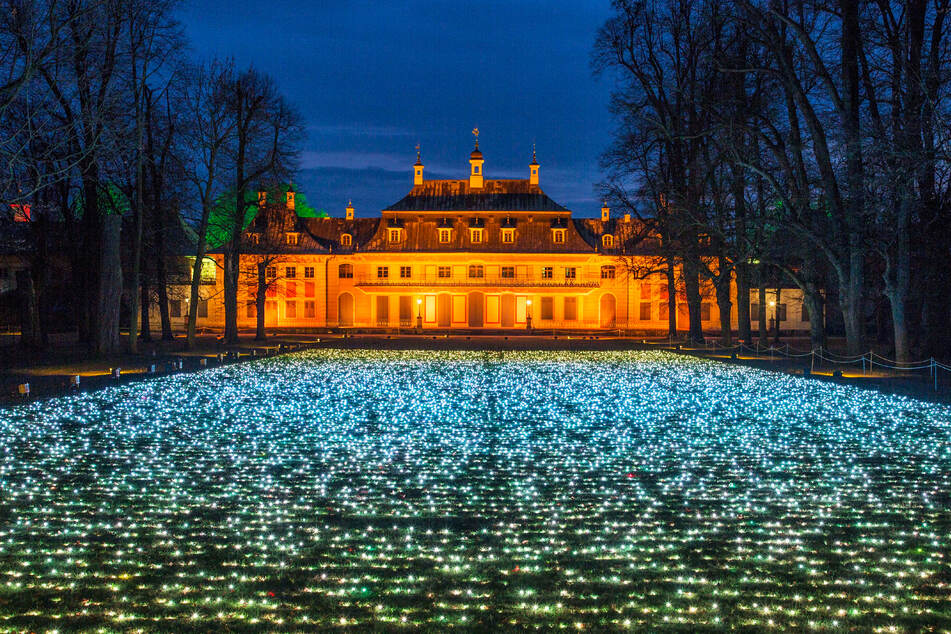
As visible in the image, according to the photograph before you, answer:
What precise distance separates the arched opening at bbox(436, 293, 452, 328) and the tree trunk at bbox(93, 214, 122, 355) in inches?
1351

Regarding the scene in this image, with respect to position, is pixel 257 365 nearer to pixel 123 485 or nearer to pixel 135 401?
pixel 135 401

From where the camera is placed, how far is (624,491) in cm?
782

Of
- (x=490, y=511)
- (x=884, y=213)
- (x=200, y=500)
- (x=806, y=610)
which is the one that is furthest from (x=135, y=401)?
(x=884, y=213)

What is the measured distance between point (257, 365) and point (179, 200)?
14444 millimetres

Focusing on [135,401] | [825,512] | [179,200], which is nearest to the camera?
[825,512]

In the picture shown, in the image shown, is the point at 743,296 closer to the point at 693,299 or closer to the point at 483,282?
the point at 693,299

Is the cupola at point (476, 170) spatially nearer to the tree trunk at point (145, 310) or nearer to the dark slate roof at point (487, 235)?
the dark slate roof at point (487, 235)

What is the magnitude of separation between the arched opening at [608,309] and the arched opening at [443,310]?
40.0 ft

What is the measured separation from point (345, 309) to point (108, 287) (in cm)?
3447

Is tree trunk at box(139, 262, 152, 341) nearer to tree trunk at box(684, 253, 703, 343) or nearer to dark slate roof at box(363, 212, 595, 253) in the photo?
dark slate roof at box(363, 212, 595, 253)

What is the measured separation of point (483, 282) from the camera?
5691 centimetres

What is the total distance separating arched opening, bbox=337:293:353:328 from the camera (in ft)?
191

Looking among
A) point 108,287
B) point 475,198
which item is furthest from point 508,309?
point 108,287

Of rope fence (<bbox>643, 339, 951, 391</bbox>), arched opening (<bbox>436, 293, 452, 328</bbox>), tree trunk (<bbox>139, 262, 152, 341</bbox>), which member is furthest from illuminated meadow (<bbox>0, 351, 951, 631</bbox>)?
arched opening (<bbox>436, 293, 452, 328</bbox>)
